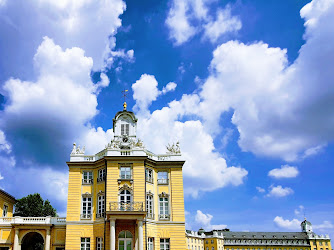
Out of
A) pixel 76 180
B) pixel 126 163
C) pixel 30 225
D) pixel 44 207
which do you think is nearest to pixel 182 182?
pixel 126 163

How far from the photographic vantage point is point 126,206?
34094 millimetres

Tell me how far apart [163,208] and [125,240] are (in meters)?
5.37

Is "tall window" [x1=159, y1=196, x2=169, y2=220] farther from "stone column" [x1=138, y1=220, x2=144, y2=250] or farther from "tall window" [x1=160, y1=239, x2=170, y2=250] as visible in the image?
"stone column" [x1=138, y1=220, x2=144, y2=250]

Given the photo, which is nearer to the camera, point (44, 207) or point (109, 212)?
point (109, 212)

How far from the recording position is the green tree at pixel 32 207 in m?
56.4

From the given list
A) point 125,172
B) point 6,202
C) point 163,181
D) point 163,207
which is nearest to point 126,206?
point 125,172

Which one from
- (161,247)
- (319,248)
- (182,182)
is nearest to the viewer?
(161,247)

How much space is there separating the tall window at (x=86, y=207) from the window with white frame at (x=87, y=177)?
1.79 metres

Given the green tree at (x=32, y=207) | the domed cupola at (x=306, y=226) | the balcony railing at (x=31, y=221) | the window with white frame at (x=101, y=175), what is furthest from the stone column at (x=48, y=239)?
the domed cupola at (x=306, y=226)

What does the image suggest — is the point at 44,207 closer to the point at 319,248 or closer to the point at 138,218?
the point at 138,218

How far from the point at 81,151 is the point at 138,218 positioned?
35.6ft

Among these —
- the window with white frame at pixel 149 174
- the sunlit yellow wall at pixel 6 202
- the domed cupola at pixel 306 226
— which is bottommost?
the domed cupola at pixel 306 226

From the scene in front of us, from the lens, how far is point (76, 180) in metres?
36.7

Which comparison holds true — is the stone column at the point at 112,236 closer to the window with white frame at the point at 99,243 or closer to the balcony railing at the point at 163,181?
the window with white frame at the point at 99,243
